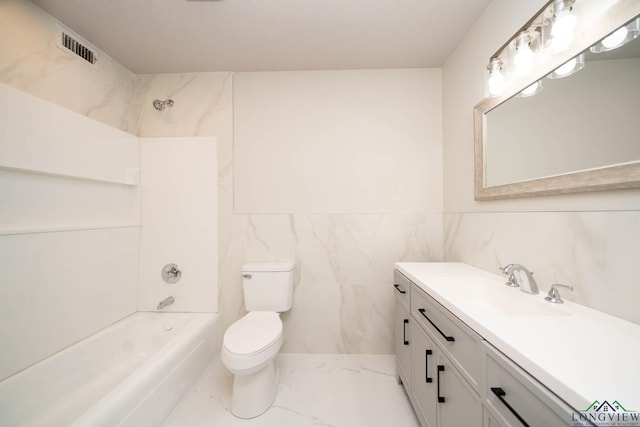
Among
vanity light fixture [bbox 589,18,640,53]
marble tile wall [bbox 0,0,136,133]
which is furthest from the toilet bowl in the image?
vanity light fixture [bbox 589,18,640,53]

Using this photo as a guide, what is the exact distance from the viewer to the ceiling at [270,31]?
138cm

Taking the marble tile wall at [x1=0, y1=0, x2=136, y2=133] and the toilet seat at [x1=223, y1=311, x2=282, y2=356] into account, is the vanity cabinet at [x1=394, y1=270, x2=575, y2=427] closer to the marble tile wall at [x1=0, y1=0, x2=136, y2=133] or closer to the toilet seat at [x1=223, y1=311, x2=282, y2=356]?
the toilet seat at [x1=223, y1=311, x2=282, y2=356]

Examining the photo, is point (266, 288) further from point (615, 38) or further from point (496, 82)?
point (615, 38)

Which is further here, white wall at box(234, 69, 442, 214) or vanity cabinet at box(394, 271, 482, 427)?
white wall at box(234, 69, 442, 214)

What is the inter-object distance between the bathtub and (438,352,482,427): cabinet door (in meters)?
1.39

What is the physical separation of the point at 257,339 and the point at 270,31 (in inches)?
76.5

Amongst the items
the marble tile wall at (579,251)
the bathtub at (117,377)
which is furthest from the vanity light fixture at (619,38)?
the bathtub at (117,377)

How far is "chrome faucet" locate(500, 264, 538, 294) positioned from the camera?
103 centimetres

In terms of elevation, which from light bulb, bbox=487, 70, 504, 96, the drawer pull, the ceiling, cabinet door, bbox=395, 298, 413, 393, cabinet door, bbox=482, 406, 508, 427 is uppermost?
the ceiling

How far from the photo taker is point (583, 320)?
0.79m

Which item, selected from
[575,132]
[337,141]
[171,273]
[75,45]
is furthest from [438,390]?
[75,45]

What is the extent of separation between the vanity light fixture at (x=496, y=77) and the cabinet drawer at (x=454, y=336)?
1.13 meters

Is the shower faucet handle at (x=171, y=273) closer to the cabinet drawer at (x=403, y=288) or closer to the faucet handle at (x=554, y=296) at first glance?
the cabinet drawer at (x=403, y=288)

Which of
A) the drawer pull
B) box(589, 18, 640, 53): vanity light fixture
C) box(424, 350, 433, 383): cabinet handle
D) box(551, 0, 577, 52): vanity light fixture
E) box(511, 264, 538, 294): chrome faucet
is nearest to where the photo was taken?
the drawer pull
